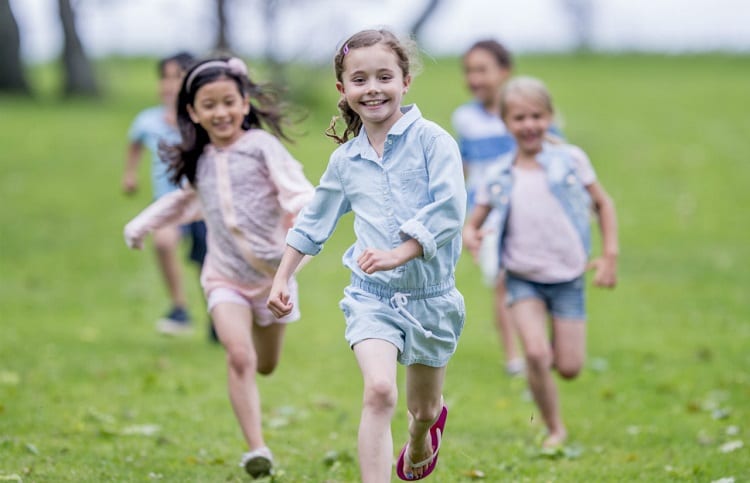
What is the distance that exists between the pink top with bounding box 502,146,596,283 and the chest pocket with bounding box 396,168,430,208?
6.40 ft

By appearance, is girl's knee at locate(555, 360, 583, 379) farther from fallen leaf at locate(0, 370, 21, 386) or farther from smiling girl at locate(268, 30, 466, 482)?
fallen leaf at locate(0, 370, 21, 386)

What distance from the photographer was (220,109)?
5801 mm

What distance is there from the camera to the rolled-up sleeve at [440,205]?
4352 mm

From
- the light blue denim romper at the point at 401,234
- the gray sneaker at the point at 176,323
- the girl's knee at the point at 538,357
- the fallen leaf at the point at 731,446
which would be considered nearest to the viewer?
the light blue denim romper at the point at 401,234

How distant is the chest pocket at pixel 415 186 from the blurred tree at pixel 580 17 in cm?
4243

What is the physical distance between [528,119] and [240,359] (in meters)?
2.17

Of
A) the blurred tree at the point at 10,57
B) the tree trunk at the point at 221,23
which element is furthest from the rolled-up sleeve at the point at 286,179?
the blurred tree at the point at 10,57

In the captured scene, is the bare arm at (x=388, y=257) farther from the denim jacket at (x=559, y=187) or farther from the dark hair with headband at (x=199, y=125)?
the denim jacket at (x=559, y=187)

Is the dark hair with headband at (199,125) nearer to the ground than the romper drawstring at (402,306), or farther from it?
farther from it

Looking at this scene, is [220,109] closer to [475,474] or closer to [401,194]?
[401,194]

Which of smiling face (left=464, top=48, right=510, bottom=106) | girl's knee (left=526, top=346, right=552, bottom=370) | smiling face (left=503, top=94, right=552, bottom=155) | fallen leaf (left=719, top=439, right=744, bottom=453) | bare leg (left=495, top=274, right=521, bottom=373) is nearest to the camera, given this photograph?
fallen leaf (left=719, top=439, right=744, bottom=453)

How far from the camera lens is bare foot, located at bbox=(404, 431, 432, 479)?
16.5ft

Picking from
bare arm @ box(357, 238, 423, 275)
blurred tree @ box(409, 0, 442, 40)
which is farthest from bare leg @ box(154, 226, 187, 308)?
blurred tree @ box(409, 0, 442, 40)

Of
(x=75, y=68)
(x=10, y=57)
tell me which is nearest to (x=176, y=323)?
(x=10, y=57)
